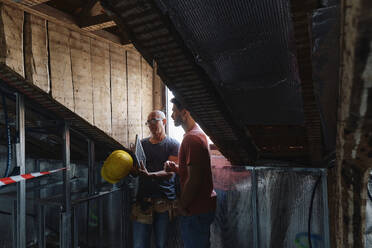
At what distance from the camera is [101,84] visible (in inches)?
118

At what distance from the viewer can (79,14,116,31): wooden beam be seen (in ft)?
8.25

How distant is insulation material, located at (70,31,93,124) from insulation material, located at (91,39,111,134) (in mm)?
67

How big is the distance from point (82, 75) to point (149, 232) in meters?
2.07

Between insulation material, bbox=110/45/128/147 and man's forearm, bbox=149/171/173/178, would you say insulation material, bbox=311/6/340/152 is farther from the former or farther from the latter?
insulation material, bbox=110/45/128/147

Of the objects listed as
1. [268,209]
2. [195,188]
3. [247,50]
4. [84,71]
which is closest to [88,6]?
[84,71]

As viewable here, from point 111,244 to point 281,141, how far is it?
3324 mm

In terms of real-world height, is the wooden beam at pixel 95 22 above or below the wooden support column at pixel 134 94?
above

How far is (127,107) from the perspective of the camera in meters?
3.45

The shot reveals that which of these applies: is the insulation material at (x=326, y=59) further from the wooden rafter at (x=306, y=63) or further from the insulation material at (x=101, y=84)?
the insulation material at (x=101, y=84)

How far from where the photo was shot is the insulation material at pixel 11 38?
2004 millimetres

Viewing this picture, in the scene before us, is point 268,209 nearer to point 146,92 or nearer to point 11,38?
point 146,92

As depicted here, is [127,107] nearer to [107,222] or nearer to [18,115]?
[18,115]

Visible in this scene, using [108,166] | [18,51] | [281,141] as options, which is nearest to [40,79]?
[18,51]

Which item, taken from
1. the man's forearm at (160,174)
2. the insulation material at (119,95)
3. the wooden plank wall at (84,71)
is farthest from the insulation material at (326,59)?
the insulation material at (119,95)
